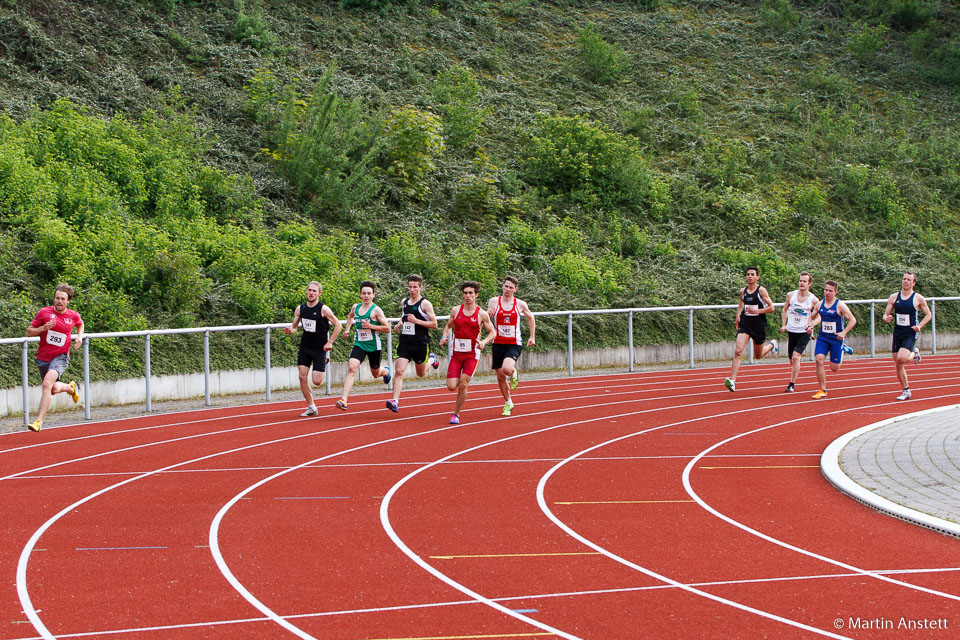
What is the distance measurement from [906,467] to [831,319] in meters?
7.33

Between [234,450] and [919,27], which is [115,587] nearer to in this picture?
[234,450]

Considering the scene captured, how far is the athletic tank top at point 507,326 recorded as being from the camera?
14.7 meters

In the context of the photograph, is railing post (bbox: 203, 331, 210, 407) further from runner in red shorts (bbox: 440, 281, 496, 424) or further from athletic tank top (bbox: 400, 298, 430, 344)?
runner in red shorts (bbox: 440, 281, 496, 424)

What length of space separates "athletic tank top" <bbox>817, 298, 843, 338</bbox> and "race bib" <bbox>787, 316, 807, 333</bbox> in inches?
16.6

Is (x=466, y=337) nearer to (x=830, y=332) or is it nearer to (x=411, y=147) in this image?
(x=830, y=332)

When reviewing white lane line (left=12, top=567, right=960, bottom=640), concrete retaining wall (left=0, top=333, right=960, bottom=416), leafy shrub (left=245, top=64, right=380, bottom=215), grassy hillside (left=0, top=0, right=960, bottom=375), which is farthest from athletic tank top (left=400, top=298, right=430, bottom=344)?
leafy shrub (left=245, top=64, right=380, bottom=215)

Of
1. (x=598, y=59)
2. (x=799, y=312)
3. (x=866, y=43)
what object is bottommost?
(x=799, y=312)

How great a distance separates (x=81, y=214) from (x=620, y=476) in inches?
536

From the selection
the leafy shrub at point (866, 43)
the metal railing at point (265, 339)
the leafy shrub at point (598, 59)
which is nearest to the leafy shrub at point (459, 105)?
the leafy shrub at point (598, 59)

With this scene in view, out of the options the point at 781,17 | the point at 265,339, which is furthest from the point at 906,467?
the point at 781,17

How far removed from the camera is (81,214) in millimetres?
19797

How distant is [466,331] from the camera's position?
46.0 feet

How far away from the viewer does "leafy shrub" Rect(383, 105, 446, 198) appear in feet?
90.0

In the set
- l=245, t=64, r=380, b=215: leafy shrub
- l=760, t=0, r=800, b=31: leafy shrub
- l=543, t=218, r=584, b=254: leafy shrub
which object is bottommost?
l=543, t=218, r=584, b=254: leafy shrub
